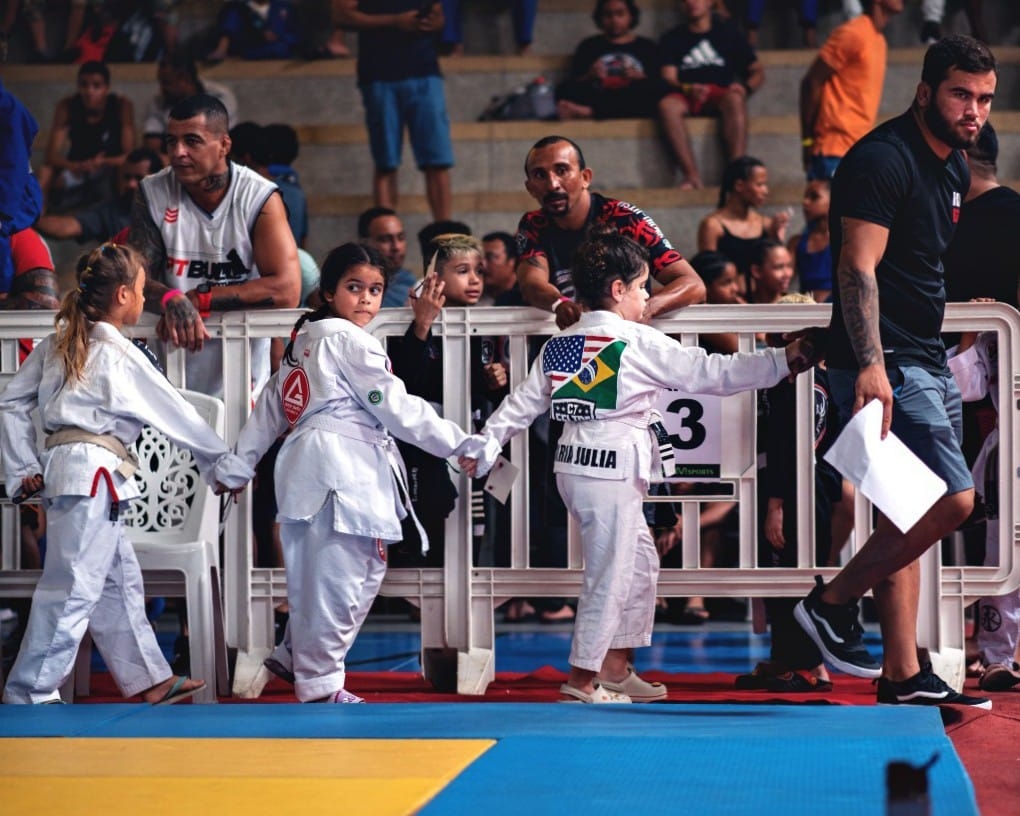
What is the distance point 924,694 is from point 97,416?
269 centimetres

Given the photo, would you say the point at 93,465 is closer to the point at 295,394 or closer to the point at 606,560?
the point at 295,394

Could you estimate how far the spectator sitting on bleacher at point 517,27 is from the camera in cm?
1191

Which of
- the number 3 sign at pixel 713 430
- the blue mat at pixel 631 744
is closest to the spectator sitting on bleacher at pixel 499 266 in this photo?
the number 3 sign at pixel 713 430

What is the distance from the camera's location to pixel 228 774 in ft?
11.5

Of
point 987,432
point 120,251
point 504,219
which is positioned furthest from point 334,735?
point 504,219

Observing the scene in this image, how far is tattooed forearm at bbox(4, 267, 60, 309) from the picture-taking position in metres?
6.79

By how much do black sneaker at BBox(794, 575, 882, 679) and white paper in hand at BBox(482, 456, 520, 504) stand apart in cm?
111

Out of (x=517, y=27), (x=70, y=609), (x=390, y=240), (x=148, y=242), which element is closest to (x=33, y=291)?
(x=148, y=242)

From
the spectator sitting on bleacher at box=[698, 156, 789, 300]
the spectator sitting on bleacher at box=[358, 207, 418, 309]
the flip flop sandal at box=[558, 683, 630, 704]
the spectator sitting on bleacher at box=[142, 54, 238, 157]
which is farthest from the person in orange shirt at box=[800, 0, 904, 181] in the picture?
the flip flop sandal at box=[558, 683, 630, 704]

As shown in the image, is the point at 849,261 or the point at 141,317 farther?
the point at 141,317

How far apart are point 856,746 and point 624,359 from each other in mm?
1754

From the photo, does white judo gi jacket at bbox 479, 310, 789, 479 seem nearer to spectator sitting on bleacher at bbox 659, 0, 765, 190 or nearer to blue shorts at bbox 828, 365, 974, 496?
blue shorts at bbox 828, 365, 974, 496

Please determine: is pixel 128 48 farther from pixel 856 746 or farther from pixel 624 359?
pixel 856 746

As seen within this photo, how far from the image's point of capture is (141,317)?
585 centimetres
